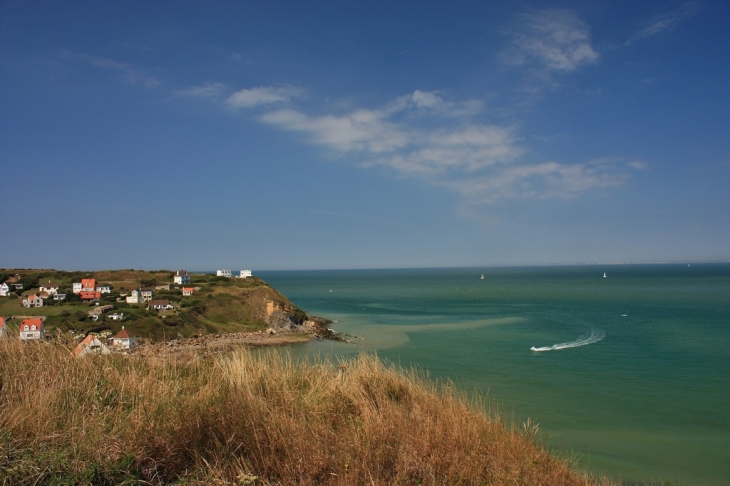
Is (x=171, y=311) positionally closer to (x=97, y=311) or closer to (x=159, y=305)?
(x=159, y=305)

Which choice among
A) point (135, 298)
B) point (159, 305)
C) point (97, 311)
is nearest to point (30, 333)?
point (97, 311)

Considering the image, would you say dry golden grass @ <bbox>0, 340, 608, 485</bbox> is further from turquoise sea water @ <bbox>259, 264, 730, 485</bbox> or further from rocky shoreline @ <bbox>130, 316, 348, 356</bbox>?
rocky shoreline @ <bbox>130, 316, 348, 356</bbox>

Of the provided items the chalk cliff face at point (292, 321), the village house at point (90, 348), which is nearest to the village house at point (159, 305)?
the chalk cliff face at point (292, 321)

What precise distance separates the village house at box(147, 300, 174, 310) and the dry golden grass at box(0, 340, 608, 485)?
31.5m

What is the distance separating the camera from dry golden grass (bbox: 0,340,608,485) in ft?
11.7

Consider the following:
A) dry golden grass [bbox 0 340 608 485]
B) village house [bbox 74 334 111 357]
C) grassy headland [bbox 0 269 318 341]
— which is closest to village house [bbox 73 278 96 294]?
grassy headland [bbox 0 269 318 341]

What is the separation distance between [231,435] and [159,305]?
35.0 metres

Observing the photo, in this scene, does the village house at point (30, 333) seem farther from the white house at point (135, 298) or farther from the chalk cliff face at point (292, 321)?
the white house at point (135, 298)

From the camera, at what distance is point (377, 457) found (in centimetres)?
394

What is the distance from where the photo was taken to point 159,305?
3534 centimetres

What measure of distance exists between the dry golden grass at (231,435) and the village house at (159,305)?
31488 mm

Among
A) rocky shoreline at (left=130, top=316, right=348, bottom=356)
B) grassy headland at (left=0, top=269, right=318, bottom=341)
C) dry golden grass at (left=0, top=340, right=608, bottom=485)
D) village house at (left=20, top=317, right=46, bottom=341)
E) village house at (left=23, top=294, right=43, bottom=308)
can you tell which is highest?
village house at (left=20, top=317, right=46, bottom=341)

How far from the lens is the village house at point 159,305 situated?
35.1m

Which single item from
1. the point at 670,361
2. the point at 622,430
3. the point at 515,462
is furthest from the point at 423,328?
the point at 515,462
